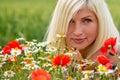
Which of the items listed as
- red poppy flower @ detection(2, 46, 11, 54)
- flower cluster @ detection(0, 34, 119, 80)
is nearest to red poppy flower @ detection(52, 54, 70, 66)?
flower cluster @ detection(0, 34, 119, 80)

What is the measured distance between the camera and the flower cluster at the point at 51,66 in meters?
1.82

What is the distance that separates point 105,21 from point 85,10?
0.13 meters

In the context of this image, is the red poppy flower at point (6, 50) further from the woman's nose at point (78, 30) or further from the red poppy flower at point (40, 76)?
the red poppy flower at point (40, 76)

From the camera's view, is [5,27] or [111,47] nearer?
[111,47]

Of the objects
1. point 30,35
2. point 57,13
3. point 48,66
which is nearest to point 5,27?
point 30,35

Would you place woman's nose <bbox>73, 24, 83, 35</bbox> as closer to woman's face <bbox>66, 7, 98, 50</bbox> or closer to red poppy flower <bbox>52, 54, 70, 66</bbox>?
woman's face <bbox>66, 7, 98, 50</bbox>

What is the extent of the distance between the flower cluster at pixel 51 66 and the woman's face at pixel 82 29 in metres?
0.22

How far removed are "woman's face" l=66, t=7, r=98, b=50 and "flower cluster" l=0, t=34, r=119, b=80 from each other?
0.72 ft

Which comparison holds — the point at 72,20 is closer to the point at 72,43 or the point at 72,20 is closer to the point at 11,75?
the point at 72,43

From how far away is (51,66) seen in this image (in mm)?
2170

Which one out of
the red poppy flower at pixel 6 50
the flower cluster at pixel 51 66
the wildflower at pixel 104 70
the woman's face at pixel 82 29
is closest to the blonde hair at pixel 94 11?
the woman's face at pixel 82 29

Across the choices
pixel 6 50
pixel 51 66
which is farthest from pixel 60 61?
pixel 6 50

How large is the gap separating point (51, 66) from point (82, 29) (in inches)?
16.7

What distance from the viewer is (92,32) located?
102 inches
